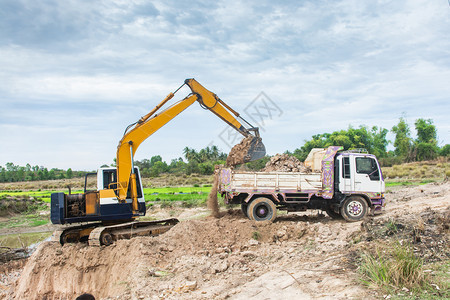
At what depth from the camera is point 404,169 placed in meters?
48.2

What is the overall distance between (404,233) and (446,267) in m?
2.09

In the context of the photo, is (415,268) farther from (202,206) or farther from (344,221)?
(202,206)

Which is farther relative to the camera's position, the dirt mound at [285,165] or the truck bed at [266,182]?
the dirt mound at [285,165]

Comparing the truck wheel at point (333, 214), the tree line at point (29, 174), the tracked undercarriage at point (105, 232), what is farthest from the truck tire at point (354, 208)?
the tree line at point (29, 174)

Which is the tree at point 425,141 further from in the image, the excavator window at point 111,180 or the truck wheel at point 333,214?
the excavator window at point 111,180

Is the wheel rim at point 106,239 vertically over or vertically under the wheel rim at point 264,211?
under

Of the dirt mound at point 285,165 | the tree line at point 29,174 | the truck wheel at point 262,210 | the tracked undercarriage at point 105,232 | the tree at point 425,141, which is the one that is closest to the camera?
the tracked undercarriage at point 105,232

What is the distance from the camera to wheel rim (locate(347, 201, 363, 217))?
1340 centimetres

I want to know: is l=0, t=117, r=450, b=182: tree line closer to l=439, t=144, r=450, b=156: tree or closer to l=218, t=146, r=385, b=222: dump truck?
l=439, t=144, r=450, b=156: tree

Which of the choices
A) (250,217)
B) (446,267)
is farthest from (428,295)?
(250,217)

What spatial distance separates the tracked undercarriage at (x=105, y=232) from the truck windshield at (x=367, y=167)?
7.36 m

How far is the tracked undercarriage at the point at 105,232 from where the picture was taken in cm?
1122

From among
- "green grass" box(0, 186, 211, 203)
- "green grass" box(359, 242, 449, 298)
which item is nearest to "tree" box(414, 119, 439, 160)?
"green grass" box(0, 186, 211, 203)

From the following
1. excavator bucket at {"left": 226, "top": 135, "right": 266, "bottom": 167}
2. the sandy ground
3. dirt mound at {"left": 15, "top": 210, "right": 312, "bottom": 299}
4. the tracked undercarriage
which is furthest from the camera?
excavator bucket at {"left": 226, "top": 135, "right": 266, "bottom": 167}
